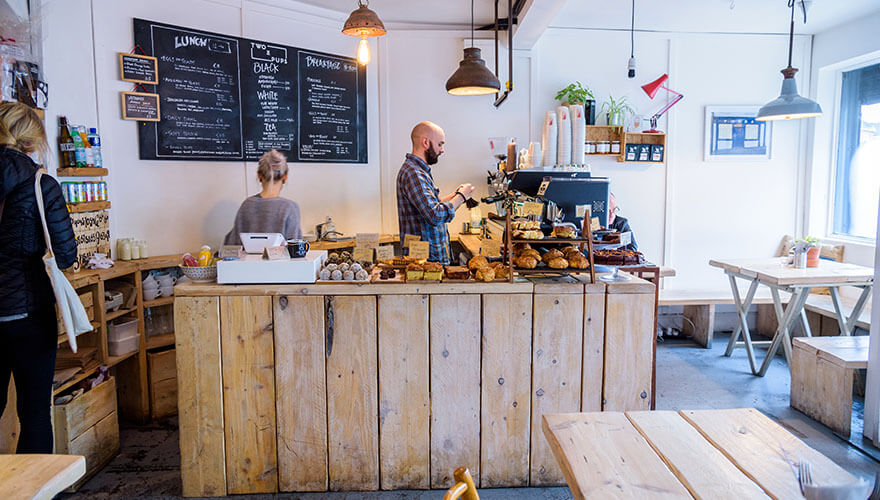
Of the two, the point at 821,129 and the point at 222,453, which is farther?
the point at 821,129

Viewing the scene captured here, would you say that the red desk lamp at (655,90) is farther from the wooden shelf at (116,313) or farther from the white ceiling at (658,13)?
the wooden shelf at (116,313)

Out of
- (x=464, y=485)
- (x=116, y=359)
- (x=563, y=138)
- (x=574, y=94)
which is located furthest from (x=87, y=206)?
(x=574, y=94)

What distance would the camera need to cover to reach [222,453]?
8.96ft

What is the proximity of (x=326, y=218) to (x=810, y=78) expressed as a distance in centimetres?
539

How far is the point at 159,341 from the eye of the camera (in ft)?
12.6

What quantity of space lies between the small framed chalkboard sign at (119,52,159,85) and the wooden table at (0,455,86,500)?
334 cm

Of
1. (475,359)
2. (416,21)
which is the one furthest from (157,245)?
(416,21)

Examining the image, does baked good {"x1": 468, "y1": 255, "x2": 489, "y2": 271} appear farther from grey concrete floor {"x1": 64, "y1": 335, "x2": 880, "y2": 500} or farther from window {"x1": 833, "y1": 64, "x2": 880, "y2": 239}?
window {"x1": 833, "y1": 64, "x2": 880, "y2": 239}

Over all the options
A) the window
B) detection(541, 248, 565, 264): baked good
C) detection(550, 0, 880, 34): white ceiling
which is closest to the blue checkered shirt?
detection(541, 248, 565, 264): baked good

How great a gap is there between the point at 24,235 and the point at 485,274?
2110 millimetres

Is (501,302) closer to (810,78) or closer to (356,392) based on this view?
(356,392)

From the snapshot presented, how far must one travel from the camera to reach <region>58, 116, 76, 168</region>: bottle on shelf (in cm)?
352

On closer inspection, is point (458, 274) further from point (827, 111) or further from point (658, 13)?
point (827, 111)

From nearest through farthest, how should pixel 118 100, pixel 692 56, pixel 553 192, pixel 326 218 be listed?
pixel 553 192 → pixel 118 100 → pixel 326 218 → pixel 692 56
